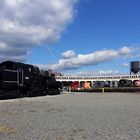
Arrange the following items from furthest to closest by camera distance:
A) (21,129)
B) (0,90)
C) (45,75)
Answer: (45,75) < (0,90) < (21,129)

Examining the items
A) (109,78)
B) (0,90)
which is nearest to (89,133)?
(0,90)

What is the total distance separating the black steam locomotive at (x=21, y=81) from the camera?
40.8m

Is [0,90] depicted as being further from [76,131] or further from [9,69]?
[76,131]

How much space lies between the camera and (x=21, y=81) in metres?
45.2

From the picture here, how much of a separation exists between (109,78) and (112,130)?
188039 mm

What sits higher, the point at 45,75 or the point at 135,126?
the point at 45,75

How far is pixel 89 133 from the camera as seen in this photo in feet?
38.9

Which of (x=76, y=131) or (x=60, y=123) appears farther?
(x=60, y=123)

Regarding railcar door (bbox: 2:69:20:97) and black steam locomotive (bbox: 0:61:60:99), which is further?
black steam locomotive (bbox: 0:61:60:99)

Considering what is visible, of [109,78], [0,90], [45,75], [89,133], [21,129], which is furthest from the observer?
[109,78]

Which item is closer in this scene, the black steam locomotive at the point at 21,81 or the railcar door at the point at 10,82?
the railcar door at the point at 10,82

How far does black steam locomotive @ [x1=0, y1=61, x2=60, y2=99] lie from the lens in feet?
134

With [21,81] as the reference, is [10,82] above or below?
below

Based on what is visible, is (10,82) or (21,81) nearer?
(10,82)
